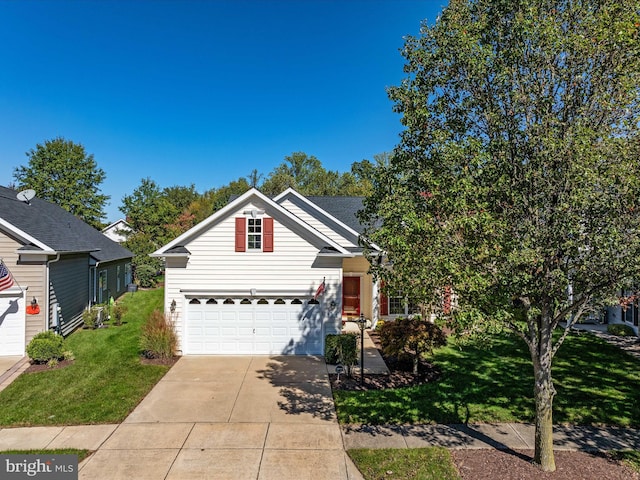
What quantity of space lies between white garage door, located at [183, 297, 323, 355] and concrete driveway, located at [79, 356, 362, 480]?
5.88 ft

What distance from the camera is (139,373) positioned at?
38.5 feet

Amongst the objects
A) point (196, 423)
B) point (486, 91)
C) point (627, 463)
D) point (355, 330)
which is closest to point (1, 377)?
point (196, 423)

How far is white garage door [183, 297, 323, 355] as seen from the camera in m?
13.8

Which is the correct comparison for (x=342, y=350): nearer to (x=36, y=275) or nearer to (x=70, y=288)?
(x=36, y=275)

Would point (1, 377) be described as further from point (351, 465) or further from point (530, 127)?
point (530, 127)

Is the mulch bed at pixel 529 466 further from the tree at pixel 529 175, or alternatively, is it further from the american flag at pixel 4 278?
the american flag at pixel 4 278

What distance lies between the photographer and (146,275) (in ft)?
106

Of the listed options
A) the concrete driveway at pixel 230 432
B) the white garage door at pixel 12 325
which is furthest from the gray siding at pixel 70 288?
the concrete driveway at pixel 230 432

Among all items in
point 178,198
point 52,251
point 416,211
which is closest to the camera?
point 416,211

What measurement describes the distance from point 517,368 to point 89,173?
50843 mm

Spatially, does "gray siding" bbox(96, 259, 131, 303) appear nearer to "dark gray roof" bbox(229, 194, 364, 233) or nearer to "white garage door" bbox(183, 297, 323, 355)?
"dark gray roof" bbox(229, 194, 364, 233)

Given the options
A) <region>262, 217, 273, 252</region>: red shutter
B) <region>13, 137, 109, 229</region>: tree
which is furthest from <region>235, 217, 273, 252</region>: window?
<region>13, 137, 109, 229</region>: tree

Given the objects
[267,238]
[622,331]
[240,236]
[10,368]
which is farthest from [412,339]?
[10,368]

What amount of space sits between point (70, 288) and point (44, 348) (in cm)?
487
